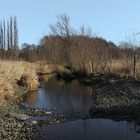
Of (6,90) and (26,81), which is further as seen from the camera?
(26,81)

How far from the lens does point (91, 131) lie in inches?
551

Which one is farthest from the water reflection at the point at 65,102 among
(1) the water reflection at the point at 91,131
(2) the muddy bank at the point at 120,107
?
(1) the water reflection at the point at 91,131

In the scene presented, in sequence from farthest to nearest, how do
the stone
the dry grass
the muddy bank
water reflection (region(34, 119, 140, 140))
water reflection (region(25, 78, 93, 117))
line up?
1. the dry grass
2. water reflection (region(25, 78, 93, 117))
3. the stone
4. the muddy bank
5. water reflection (region(34, 119, 140, 140))

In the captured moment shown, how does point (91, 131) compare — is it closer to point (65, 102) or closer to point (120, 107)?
point (120, 107)

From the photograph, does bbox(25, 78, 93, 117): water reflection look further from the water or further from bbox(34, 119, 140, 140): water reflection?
bbox(34, 119, 140, 140): water reflection

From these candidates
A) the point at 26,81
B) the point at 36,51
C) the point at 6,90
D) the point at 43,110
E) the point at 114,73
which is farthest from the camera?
the point at 36,51

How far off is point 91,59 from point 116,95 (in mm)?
19824

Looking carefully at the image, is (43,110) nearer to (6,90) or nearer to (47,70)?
(6,90)

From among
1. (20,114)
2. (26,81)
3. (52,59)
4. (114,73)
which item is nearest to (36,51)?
(52,59)

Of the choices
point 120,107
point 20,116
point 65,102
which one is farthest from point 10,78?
point 120,107

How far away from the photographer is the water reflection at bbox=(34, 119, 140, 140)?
1305cm

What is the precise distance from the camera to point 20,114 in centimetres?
1744

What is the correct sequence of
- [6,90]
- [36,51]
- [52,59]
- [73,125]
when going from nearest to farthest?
[73,125], [6,90], [52,59], [36,51]

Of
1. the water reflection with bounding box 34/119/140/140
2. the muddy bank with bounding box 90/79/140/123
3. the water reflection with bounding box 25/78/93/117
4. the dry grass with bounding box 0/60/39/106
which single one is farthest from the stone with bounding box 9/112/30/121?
the muddy bank with bounding box 90/79/140/123
